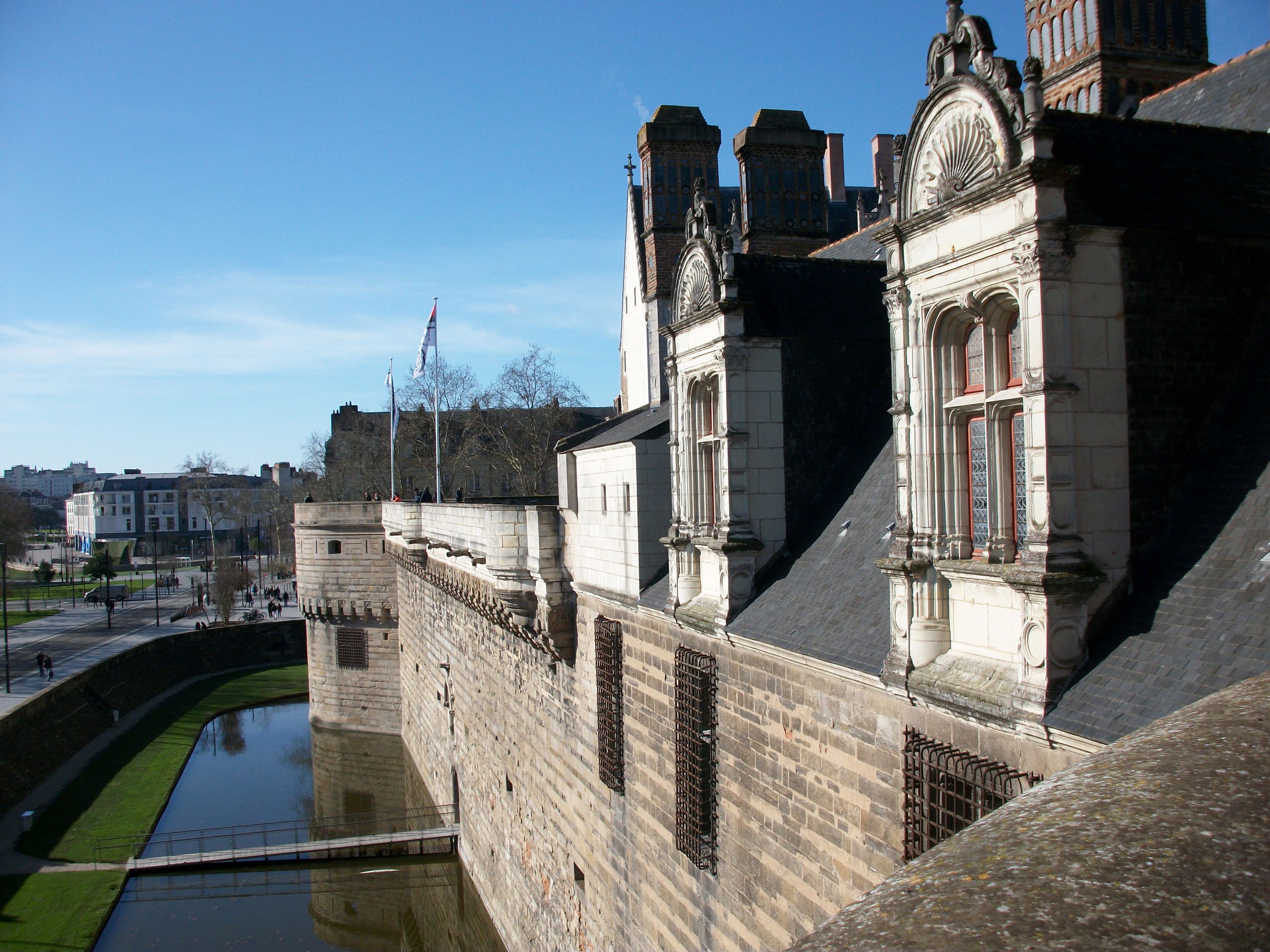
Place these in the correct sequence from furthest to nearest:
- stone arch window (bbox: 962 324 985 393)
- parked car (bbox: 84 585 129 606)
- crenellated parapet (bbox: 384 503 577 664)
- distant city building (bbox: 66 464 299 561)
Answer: distant city building (bbox: 66 464 299 561) < parked car (bbox: 84 585 129 606) < crenellated parapet (bbox: 384 503 577 664) < stone arch window (bbox: 962 324 985 393)

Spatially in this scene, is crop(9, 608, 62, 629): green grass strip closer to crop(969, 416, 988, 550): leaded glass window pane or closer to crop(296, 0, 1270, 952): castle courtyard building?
crop(296, 0, 1270, 952): castle courtyard building

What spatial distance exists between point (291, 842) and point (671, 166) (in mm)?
19534

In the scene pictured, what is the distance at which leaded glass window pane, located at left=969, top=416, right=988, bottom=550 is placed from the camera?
21.6 ft

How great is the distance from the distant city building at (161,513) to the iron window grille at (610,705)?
94.2 metres

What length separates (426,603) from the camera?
2747cm

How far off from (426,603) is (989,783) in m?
23.1

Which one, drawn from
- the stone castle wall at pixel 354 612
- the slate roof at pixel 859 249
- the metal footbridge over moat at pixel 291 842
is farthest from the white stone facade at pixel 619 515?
the stone castle wall at pixel 354 612

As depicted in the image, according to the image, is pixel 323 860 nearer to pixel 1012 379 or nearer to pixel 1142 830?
pixel 1012 379

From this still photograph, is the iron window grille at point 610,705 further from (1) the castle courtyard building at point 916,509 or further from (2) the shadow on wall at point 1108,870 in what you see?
(2) the shadow on wall at point 1108,870

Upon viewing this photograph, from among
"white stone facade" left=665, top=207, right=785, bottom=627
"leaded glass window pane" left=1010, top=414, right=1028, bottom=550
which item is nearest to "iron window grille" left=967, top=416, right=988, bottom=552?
"leaded glass window pane" left=1010, top=414, right=1028, bottom=550

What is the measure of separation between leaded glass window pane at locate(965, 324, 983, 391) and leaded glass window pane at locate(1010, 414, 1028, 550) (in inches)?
16.5

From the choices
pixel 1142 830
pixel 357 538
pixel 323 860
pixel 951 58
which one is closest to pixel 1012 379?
pixel 951 58

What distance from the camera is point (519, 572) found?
15.3m

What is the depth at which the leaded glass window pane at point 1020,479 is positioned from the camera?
245 inches
